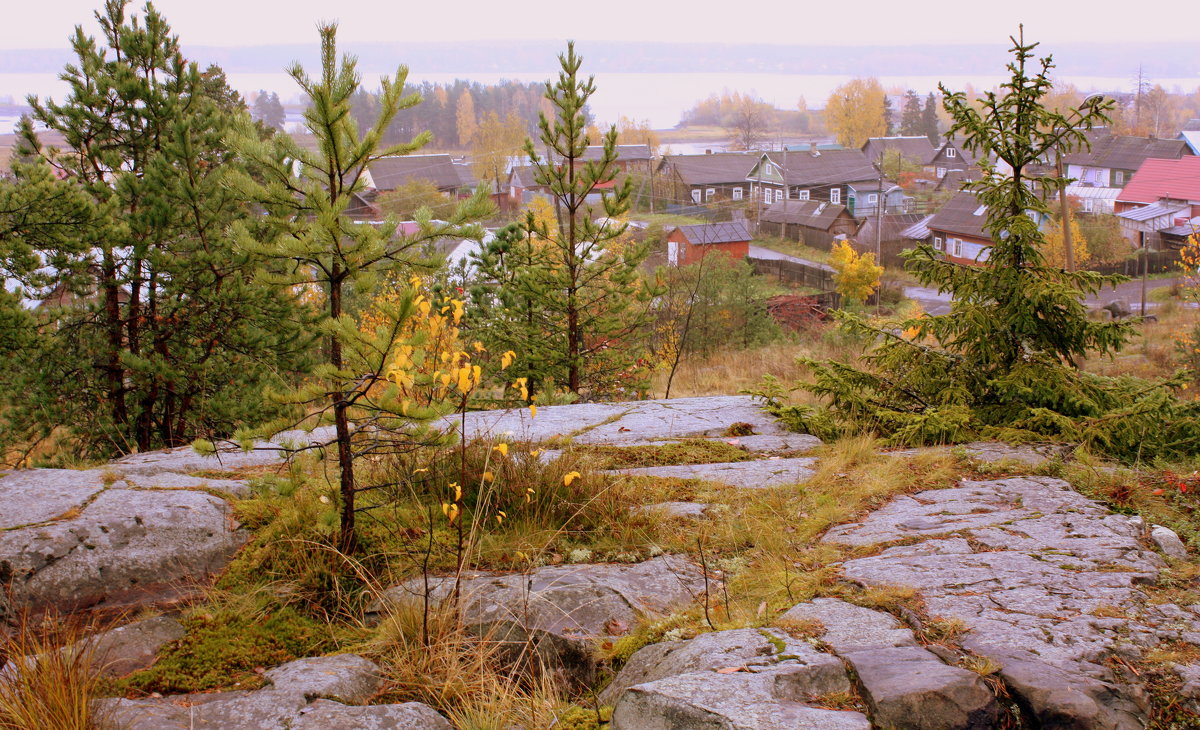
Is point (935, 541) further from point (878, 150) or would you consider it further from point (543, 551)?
point (878, 150)

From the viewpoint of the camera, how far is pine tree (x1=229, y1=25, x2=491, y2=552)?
3.33m

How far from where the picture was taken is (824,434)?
21.4 ft

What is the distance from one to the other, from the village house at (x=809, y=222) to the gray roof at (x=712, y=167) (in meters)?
8.59

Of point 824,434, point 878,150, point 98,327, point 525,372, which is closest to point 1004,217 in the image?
point 824,434

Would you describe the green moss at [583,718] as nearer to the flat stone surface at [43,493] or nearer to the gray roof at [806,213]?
the flat stone surface at [43,493]

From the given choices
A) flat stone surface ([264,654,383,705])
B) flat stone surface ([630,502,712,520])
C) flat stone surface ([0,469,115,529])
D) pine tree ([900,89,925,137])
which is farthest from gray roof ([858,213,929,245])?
flat stone surface ([264,654,383,705])

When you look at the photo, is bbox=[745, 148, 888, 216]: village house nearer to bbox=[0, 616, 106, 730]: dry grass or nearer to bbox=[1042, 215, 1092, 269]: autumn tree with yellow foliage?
bbox=[1042, 215, 1092, 269]: autumn tree with yellow foliage

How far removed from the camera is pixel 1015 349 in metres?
6.34

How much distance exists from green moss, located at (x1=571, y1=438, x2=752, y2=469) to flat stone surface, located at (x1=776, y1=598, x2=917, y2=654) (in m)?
2.58

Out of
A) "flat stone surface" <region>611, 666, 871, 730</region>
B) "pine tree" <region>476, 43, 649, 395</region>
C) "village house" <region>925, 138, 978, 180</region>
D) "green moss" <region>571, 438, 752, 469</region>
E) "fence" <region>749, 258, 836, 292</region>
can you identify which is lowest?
"fence" <region>749, 258, 836, 292</region>

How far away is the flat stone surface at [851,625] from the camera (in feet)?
9.42

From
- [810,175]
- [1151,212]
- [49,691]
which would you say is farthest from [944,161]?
[49,691]

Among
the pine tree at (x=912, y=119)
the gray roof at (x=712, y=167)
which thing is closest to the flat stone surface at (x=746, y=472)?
the gray roof at (x=712, y=167)

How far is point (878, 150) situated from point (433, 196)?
47.7 metres
